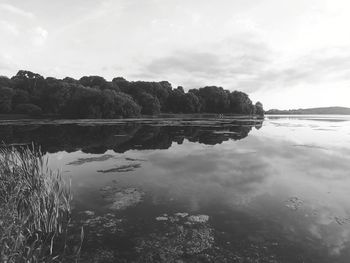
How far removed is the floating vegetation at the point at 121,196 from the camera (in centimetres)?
1171

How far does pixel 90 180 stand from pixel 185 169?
21.2 ft

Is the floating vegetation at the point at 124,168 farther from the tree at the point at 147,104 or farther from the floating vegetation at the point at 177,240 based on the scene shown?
the tree at the point at 147,104

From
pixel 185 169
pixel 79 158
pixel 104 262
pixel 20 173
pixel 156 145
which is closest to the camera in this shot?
pixel 104 262

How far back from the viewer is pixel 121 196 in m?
12.8

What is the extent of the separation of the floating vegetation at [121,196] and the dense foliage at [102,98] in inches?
2583

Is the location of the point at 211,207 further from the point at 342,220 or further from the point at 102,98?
the point at 102,98

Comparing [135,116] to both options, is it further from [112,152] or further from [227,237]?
[227,237]

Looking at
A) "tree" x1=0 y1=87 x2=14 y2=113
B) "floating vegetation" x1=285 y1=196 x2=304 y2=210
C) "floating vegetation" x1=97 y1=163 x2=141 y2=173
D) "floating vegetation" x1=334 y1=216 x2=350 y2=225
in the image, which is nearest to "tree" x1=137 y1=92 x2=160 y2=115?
"tree" x1=0 y1=87 x2=14 y2=113

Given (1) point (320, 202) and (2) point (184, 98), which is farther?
(2) point (184, 98)

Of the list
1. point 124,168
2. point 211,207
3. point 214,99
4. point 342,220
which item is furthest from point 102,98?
point 342,220

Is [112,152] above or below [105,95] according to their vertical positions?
below

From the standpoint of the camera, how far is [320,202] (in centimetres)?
1242

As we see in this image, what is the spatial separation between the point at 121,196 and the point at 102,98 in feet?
222

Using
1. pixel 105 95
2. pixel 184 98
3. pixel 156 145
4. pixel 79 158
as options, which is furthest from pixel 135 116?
pixel 79 158
